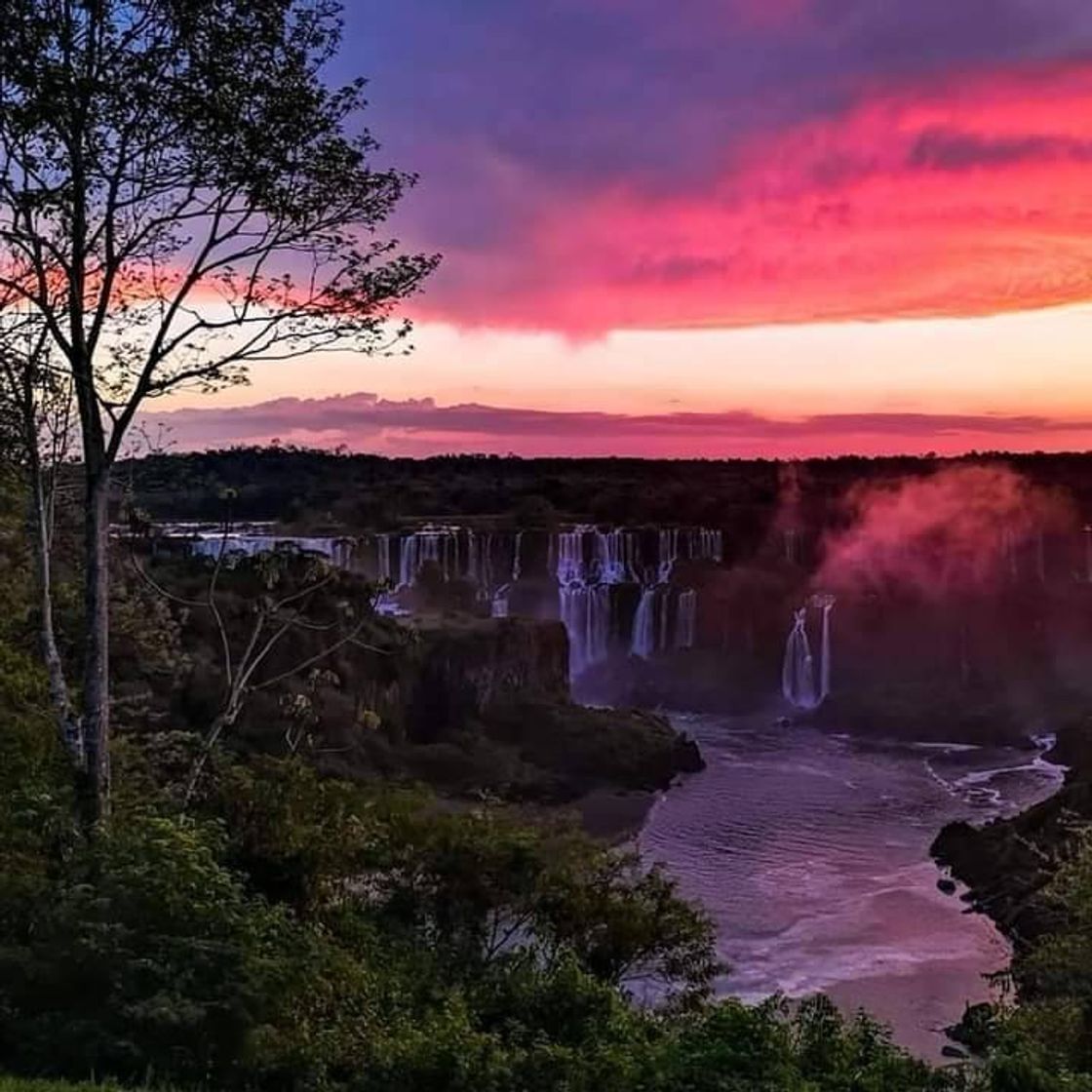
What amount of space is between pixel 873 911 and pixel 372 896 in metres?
18.9

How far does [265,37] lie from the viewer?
44.8 ft

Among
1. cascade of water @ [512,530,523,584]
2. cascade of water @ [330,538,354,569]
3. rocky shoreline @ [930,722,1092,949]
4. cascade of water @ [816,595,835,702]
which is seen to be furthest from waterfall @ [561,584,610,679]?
rocky shoreline @ [930,722,1092,949]

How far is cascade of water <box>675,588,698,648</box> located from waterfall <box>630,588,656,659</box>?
4.71ft

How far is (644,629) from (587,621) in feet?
11.2

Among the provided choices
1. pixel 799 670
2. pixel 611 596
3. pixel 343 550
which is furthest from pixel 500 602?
pixel 799 670

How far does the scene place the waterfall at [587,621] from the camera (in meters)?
72.9

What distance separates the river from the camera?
27828 mm

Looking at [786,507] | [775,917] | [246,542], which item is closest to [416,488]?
[786,507]

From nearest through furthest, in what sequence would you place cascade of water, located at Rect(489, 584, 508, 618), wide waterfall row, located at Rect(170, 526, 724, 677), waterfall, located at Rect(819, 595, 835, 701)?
wide waterfall row, located at Rect(170, 526, 724, 677) → cascade of water, located at Rect(489, 584, 508, 618) → waterfall, located at Rect(819, 595, 835, 701)

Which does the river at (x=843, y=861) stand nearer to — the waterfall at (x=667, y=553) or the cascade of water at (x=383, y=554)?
the cascade of water at (x=383, y=554)

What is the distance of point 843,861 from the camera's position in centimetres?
3781

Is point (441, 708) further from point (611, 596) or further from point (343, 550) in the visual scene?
point (611, 596)

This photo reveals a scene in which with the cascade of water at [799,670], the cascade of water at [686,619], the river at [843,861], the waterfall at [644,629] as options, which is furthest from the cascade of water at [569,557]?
the river at [843,861]

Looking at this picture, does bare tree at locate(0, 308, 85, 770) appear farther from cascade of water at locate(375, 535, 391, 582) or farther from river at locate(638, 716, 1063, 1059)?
cascade of water at locate(375, 535, 391, 582)
